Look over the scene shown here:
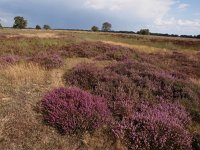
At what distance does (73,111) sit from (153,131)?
1806 millimetres

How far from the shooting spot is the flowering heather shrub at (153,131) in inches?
234

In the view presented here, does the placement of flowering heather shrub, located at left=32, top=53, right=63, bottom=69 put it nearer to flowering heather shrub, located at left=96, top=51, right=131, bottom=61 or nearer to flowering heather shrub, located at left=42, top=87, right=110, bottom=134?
flowering heather shrub, located at left=96, top=51, right=131, bottom=61

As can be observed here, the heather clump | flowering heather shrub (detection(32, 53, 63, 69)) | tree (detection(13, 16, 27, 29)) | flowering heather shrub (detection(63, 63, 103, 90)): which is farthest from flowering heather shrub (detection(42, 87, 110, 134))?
tree (detection(13, 16, 27, 29))

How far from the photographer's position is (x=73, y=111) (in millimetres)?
6617

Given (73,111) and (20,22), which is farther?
(20,22)

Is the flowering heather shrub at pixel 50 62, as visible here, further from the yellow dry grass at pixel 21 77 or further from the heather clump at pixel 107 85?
the yellow dry grass at pixel 21 77

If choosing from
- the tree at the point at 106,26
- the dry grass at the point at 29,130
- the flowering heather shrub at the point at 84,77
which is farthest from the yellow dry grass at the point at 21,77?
the tree at the point at 106,26

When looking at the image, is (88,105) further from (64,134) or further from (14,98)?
(14,98)

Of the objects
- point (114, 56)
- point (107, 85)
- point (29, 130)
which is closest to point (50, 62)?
point (107, 85)

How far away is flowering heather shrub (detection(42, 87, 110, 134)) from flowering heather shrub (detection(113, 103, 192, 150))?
21.2 inches

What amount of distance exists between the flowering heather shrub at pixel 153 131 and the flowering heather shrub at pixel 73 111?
539mm

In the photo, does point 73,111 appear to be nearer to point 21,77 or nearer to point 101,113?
point 101,113

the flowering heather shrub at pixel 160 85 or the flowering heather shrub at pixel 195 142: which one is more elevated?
the flowering heather shrub at pixel 160 85

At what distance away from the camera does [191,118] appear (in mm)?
7215
